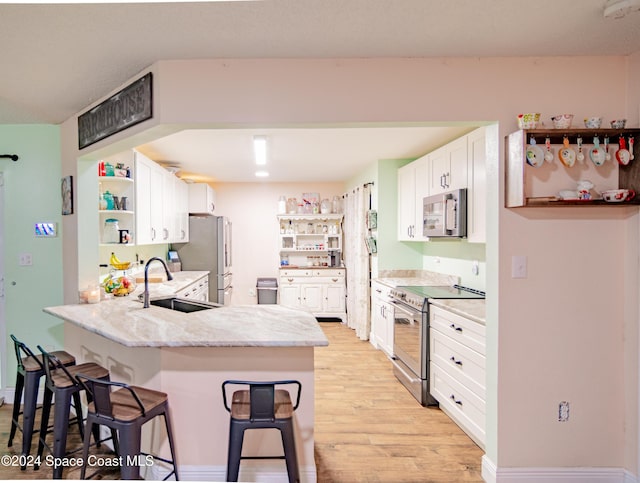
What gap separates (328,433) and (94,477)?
58.6 inches

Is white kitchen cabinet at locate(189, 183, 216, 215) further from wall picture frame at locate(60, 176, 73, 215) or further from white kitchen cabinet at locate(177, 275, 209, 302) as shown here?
wall picture frame at locate(60, 176, 73, 215)

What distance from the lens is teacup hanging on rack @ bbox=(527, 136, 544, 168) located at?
1976 mm

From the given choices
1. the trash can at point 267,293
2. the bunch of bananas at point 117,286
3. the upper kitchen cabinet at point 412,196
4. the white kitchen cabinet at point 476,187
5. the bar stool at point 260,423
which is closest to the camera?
the bar stool at point 260,423

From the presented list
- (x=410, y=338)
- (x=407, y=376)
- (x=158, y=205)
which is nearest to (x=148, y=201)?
(x=158, y=205)

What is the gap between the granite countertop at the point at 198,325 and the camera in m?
1.93

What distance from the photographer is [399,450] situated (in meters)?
2.49

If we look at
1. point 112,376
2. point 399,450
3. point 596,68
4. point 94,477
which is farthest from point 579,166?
point 94,477

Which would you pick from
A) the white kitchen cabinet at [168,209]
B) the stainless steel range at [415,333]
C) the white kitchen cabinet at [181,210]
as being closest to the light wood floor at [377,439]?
the stainless steel range at [415,333]

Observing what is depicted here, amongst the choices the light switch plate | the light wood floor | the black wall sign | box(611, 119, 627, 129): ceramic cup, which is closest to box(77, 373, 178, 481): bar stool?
the light wood floor

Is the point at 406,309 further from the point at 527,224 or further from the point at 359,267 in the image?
the point at 359,267

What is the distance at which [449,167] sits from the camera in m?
3.49

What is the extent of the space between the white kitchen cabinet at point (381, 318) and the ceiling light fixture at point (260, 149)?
6.84 feet

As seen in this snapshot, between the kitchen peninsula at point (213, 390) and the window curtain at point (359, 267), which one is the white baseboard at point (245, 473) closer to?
the kitchen peninsula at point (213, 390)

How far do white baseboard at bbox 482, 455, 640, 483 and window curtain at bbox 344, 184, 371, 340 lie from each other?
3039 millimetres
